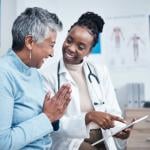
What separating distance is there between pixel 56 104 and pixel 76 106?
436 millimetres

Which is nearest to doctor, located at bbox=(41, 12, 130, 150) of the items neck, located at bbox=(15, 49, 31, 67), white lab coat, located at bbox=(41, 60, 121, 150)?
white lab coat, located at bbox=(41, 60, 121, 150)

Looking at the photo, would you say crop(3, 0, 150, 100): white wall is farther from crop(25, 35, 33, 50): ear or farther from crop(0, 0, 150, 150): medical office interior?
crop(25, 35, 33, 50): ear

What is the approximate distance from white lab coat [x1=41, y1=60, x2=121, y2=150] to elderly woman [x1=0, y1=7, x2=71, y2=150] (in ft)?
0.91

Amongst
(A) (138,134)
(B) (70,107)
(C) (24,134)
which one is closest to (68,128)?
(B) (70,107)

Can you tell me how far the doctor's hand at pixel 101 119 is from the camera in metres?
1.64

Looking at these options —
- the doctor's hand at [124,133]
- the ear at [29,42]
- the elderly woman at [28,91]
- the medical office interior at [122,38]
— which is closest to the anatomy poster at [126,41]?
the medical office interior at [122,38]

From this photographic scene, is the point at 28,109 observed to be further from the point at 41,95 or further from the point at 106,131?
the point at 106,131

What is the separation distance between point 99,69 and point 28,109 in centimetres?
76

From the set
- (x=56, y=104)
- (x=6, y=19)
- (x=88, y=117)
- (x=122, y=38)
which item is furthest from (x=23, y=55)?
(x=122, y=38)

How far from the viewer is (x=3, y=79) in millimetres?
1228

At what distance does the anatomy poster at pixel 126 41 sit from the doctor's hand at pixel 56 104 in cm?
158

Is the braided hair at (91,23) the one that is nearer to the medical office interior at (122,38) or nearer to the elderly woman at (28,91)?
the elderly woman at (28,91)

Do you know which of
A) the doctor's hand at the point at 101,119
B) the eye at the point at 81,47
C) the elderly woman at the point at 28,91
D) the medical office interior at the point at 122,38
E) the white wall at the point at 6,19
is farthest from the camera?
the medical office interior at the point at 122,38

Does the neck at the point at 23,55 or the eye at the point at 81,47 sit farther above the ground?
the neck at the point at 23,55
